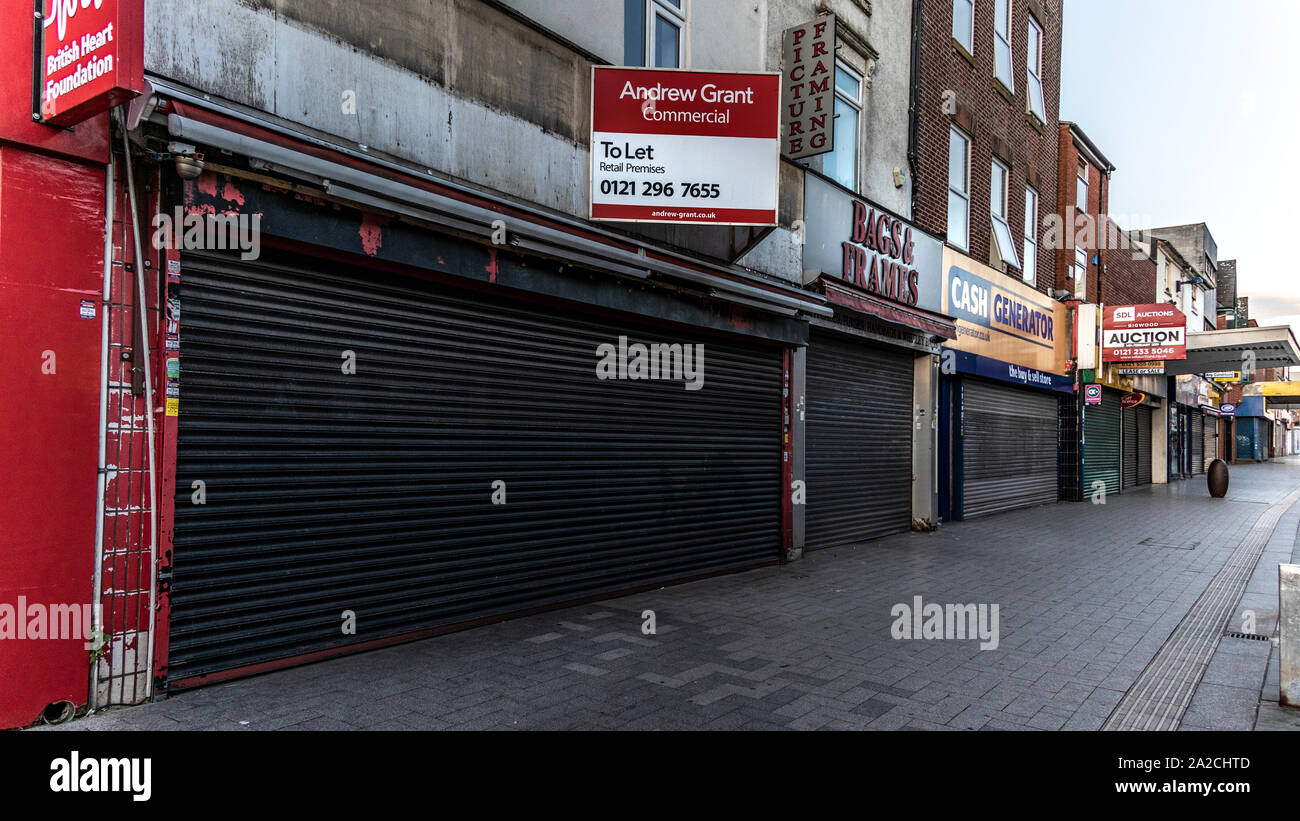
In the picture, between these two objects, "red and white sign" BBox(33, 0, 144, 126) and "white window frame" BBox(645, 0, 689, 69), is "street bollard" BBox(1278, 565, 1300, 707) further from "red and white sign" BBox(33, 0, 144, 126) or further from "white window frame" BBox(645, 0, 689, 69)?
"white window frame" BBox(645, 0, 689, 69)

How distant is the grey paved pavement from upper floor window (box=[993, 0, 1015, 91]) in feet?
38.5

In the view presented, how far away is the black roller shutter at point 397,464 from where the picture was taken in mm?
4789

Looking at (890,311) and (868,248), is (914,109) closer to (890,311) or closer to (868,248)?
(868,248)

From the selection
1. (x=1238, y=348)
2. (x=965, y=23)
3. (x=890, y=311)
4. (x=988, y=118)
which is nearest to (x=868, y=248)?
(x=890, y=311)

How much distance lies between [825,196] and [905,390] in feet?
13.1

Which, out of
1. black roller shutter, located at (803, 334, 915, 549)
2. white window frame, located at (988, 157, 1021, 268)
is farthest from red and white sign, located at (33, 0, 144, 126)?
white window frame, located at (988, 157, 1021, 268)

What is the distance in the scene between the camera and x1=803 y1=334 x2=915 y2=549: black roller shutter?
35.8 ft

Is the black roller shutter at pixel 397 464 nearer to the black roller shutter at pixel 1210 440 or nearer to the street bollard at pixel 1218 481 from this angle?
the street bollard at pixel 1218 481

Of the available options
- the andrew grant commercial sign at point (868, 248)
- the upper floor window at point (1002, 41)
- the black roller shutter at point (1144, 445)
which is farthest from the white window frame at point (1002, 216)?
the black roller shutter at point (1144, 445)

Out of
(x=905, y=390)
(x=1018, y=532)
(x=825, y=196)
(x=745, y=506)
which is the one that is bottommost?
(x=1018, y=532)

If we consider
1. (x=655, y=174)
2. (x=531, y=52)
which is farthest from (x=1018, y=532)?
(x=531, y=52)

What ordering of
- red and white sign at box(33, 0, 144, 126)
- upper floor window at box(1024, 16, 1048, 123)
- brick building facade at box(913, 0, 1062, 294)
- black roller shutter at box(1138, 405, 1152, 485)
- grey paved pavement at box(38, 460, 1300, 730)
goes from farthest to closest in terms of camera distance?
1. black roller shutter at box(1138, 405, 1152, 485)
2. upper floor window at box(1024, 16, 1048, 123)
3. brick building facade at box(913, 0, 1062, 294)
4. grey paved pavement at box(38, 460, 1300, 730)
5. red and white sign at box(33, 0, 144, 126)
